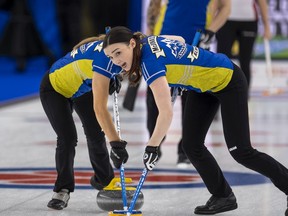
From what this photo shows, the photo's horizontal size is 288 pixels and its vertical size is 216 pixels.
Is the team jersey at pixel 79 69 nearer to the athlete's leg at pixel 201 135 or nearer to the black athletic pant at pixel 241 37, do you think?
the athlete's leg at pixel 201 135

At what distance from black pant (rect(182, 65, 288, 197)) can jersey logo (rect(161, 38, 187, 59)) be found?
1.25 ft

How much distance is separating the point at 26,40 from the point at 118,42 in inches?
553

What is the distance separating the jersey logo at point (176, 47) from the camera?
217 inches

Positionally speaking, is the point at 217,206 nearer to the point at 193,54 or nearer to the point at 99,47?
the point at 193,54

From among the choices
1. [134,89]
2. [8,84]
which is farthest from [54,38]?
[134,89]

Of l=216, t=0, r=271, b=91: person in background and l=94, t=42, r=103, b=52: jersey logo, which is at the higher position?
l=94, t=42, r=103, b=52: jersey logo

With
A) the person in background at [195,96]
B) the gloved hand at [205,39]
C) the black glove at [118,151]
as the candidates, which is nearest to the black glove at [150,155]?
the person in background at [195,96]

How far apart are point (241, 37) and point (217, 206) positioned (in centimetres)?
504

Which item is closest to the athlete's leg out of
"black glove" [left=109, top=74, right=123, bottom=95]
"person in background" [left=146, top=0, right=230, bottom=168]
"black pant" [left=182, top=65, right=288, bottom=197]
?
"black pant" [left=182, top=65, right=288, bottom=197]

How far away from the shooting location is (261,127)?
1065 cm

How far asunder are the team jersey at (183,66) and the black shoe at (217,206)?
29.2 inches

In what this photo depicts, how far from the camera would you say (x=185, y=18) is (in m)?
7.95

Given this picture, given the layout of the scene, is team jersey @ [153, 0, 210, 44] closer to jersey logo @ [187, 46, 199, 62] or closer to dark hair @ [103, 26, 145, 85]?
jersey logo @ [187, 46, 199, 62]

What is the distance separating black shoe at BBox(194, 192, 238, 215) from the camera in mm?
6086
